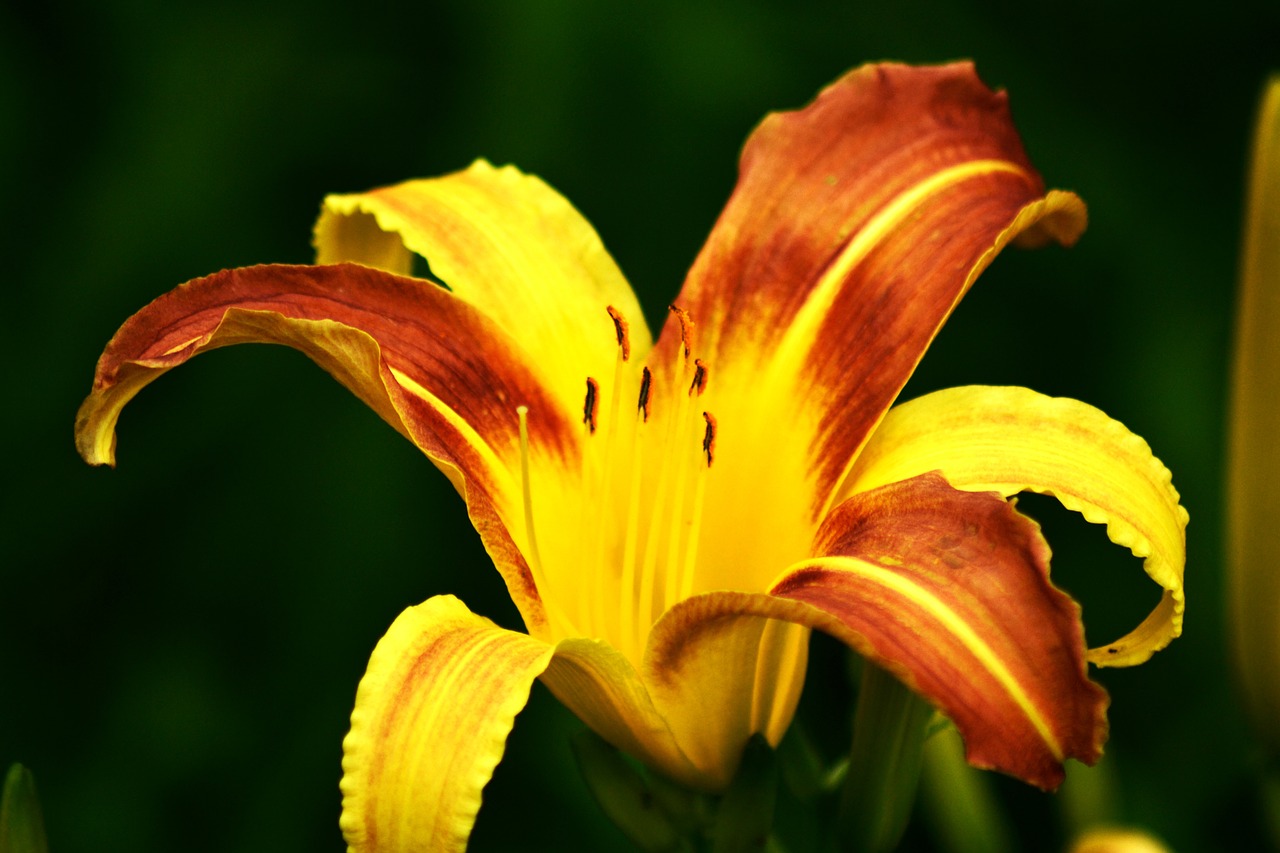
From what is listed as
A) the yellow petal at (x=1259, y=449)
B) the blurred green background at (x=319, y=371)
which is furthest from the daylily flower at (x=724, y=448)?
the blurred green background at (x=319, y=371)

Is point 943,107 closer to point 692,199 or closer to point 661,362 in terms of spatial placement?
point 661,362

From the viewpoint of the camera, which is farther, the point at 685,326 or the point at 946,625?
the point at 685,326

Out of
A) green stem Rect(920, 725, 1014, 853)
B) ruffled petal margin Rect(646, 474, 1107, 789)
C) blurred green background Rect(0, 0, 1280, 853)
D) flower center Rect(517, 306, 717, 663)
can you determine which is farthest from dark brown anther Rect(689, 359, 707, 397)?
blurred green background Rect(0, 0, 1280, 853)

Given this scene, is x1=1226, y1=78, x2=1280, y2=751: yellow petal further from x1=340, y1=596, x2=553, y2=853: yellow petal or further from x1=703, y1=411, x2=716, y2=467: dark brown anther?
x1=340, y1=596, x2=553, y2=853: yellow petal

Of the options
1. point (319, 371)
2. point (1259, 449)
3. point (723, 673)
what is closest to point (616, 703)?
point (723, 673)

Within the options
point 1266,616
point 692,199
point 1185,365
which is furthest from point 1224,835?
point 692,199

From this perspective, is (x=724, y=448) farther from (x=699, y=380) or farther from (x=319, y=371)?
(x=319, y=371)
